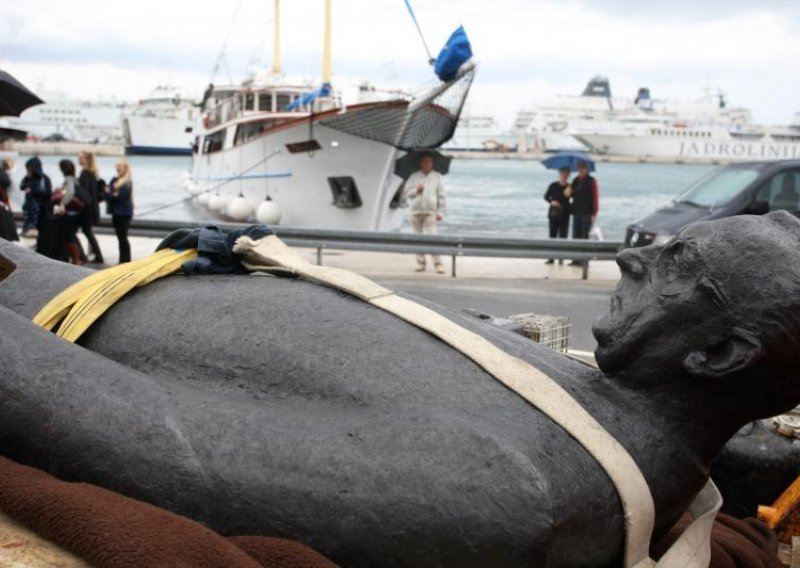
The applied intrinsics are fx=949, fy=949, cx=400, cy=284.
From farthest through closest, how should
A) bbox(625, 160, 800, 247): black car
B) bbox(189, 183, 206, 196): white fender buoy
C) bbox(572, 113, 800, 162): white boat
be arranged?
bbox(572, 113, 800, 162): white boat
bbox(189, 183, 206, 196): white fender buoy
bbox(625, 160, 800, 247): black car

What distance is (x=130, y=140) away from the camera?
8844 cm

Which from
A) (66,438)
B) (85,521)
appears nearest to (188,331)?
(66,438)

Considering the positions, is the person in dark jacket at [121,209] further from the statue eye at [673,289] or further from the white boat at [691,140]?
the white boat at [691,140]

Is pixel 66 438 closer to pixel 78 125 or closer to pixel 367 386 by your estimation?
pixel 367 386

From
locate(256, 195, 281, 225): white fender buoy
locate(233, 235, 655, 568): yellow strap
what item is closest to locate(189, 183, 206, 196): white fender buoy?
locate(256, 195, 281, 225): white fender buoy

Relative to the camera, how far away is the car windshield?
12492 millimetres

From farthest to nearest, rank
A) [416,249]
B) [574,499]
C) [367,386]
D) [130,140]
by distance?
[130,140] → [416,249] → [367,386] → [574,499]

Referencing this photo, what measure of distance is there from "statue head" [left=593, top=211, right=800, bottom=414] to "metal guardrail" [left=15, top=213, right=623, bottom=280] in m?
9.66

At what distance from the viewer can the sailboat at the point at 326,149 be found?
66.5ft

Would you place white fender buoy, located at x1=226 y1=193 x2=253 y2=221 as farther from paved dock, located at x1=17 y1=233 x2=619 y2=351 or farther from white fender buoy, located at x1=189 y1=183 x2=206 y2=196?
paved dock, located at x1=17 y1=233 x2=619 y2=351

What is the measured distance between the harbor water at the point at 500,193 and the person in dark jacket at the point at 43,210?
2294mm

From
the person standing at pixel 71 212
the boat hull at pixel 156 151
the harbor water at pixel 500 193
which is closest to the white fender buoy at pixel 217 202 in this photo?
the harbor water at pixel 500 193

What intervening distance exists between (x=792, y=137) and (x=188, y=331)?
107033 millimetres

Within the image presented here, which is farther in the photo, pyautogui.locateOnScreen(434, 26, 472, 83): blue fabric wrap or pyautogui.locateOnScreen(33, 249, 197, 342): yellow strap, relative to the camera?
pyautogui.locateOnScreen(434, 26, 472, 83): blue fabric wrap
